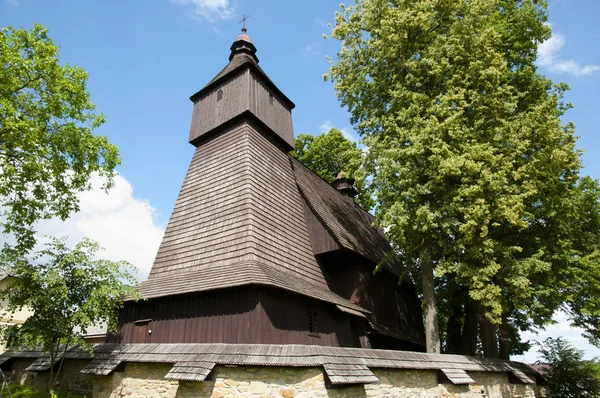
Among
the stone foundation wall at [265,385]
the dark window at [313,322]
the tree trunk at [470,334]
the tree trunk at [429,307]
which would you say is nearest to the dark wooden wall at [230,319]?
the dark window at [313,322]

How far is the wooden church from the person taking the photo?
378 inches

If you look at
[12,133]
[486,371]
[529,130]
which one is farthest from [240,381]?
[529,130]

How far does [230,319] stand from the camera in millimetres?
9289

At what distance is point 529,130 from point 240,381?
39.6ft

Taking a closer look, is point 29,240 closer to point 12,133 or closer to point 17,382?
point 12,133

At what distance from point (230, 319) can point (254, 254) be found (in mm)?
1812

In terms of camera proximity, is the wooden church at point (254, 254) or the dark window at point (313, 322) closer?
the wooden church at point (254, 254)

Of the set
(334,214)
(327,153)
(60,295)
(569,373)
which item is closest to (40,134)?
(60,295)

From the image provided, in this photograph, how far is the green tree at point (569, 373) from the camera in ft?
53.3

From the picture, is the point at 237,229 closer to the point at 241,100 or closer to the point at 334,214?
the point at 241,100

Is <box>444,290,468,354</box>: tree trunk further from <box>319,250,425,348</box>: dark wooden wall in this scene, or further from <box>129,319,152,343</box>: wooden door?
<box>129,319,152,343</box>: wooden door

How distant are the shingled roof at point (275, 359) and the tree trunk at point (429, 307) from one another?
97cm

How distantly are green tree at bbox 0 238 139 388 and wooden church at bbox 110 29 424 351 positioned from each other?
1.38 m

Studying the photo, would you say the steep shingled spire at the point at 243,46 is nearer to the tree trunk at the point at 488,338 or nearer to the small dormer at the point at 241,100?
the small dormer at the point at 241,100
